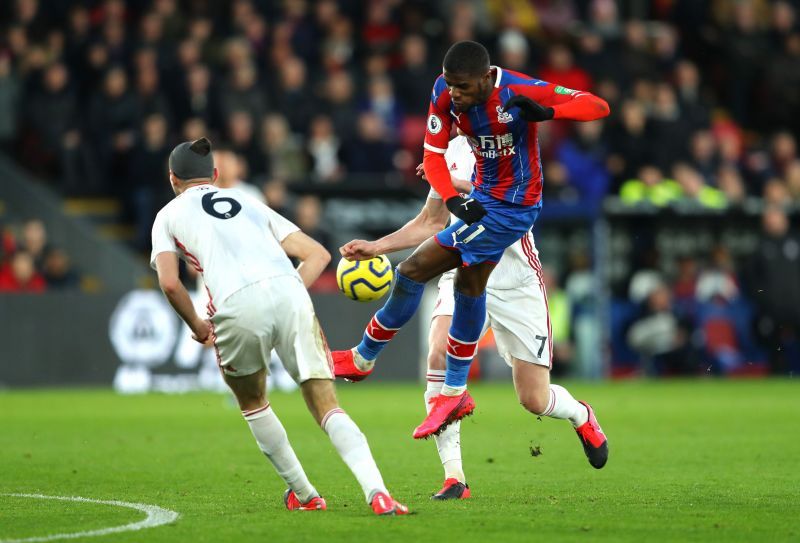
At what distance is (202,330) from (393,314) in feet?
5.66

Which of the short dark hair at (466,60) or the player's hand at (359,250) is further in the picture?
the player's hand at (359,250)

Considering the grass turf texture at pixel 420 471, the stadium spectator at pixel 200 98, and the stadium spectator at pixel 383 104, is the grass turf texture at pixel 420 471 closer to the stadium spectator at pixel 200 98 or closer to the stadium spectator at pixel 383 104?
the stadium spectator at pixel 200 98

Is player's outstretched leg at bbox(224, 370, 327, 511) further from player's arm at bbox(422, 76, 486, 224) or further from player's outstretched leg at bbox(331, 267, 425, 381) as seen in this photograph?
player's arm at bbox(422, 76, 486, 224)

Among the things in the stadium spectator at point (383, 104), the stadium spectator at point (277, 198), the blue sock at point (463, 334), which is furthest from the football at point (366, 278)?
the stadium spectator at point (383, 104)

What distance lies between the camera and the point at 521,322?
8.81 m

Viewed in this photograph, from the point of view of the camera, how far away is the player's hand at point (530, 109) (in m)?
7.94

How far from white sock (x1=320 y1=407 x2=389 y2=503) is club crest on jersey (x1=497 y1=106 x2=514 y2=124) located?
205 centimetres

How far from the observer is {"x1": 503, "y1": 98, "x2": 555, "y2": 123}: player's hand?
7938 millimetres

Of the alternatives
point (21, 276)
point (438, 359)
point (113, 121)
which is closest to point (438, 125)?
point (438, 359)

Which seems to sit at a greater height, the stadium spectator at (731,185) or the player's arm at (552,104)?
the player's arm at (552,104)

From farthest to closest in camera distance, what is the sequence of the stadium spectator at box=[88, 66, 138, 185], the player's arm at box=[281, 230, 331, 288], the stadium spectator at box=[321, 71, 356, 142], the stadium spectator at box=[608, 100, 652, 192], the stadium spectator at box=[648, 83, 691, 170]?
the stadium spectator at box=[648, 83, 691, 170] → the stadium spectator at box=[608, 100, 652, 192] → the stadium spectator at box=[321, 71, 356, 142] → the stadium spectator at box=[88, 66, 138, 185] → the player's arm at box=[281, 230, 331, 288]

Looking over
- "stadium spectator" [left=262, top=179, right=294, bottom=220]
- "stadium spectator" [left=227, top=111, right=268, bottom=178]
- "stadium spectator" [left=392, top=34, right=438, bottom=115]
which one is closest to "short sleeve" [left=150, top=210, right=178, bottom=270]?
"stadium spectator" [left=262, top=179, right=294, bottom=220]

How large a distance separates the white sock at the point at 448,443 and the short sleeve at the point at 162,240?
2123 mm

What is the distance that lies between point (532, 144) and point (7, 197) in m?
13.3
